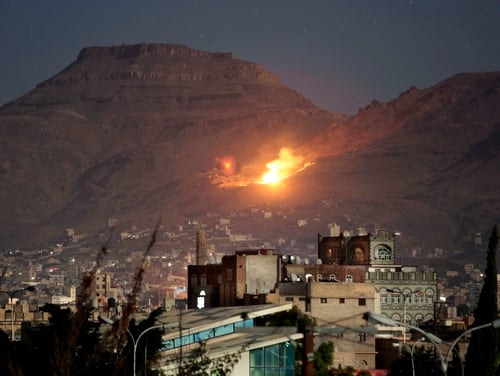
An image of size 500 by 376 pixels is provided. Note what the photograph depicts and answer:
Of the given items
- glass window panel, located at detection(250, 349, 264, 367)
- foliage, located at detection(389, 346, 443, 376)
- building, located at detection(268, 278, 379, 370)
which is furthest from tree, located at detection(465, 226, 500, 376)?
building, located at detection(268, 278, 379, 370)

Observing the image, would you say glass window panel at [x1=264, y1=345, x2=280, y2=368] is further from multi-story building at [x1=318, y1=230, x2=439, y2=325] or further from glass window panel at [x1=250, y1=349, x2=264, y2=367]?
multi-story building at [x1=318, y1=230, x2=439, y2=325]

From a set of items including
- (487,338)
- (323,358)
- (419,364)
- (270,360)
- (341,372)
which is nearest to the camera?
(487,338)

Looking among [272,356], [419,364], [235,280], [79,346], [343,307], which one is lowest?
[419,364]

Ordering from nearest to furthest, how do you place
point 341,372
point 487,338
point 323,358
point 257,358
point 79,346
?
point 79,346 → point 487,338 → point 257,358 → point 341,372 → point 323,358

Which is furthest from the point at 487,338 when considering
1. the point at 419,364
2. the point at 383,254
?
the point at 383,254

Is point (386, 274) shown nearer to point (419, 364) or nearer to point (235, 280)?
point (235, 280)

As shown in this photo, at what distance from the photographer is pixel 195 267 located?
138125mm

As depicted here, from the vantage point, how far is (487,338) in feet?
220

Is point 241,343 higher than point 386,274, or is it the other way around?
point 386,274

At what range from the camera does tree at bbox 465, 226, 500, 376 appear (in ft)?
217

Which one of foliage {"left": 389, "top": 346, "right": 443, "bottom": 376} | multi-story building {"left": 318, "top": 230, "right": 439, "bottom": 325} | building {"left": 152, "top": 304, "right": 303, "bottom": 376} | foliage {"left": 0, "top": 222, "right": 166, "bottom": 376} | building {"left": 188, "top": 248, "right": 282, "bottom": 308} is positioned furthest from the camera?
multi-story building {"left": 318, "top": 230, "right": 439, "bottom": 325}

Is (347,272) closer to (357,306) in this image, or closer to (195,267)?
(195,267)

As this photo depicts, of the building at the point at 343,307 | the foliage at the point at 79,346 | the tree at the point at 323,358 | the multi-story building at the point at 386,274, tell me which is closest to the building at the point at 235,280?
the building at the point at 343,307

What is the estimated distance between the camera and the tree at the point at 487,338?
217 ft
